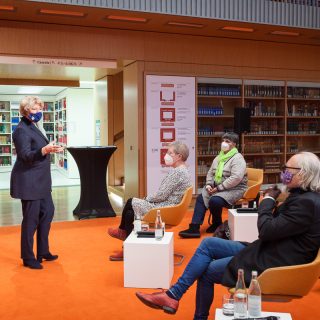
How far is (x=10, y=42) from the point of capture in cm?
757

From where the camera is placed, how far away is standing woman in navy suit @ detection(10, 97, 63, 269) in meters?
4.80

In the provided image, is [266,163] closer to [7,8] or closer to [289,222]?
[7,8]

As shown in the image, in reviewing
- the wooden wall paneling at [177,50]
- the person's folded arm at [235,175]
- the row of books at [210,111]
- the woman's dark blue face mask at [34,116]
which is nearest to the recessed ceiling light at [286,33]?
the wooden wall paneling at [177,50]

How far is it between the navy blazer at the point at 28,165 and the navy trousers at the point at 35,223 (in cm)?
13

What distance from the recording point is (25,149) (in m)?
4.77

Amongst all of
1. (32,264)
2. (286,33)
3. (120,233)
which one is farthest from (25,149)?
(286,33)

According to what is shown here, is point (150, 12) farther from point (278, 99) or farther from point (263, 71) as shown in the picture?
point (278, 99)

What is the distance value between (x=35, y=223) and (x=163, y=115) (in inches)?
163

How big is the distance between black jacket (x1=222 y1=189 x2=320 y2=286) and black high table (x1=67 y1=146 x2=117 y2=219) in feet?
15.7

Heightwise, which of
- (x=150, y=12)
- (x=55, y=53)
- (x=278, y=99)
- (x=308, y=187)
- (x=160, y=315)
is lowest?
(x=160, y=315)

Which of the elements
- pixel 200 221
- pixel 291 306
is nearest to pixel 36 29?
pixel 200 221

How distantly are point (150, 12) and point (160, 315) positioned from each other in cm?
488

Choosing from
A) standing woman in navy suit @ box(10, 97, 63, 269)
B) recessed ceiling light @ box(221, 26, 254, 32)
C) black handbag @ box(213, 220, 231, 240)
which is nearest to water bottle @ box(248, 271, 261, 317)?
standing woman in navy suit @ box(10, 97, 63, 269)

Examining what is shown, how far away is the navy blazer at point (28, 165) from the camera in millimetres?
4801
